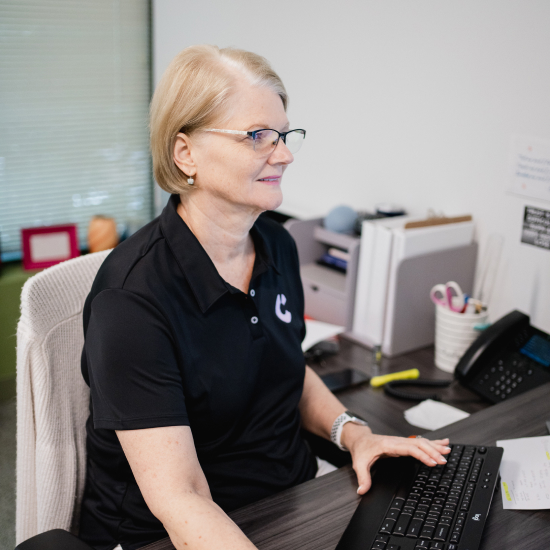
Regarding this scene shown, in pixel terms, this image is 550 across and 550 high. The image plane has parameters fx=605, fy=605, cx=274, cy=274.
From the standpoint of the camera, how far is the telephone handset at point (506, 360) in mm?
1461

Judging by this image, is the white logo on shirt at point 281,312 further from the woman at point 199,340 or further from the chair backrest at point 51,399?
the chair backrest at point 51,399

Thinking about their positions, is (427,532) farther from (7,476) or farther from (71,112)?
(71,112)

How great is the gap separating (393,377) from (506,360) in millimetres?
283

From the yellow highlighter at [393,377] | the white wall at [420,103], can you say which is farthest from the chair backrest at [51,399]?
the white wall at [420,103]

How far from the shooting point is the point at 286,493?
1.04m

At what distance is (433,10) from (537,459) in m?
1.32

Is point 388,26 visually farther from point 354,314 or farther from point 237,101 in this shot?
point 237,101

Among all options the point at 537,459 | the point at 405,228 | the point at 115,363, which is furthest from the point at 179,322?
the point at 405,228

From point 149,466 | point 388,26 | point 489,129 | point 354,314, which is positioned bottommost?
point 354,314

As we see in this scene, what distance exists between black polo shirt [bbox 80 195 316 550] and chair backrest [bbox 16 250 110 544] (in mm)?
43

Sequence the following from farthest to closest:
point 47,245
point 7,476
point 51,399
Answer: point 47,245 → point 7,476 → point 51,399

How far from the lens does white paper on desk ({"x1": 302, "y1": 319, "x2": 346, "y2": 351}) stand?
166cm

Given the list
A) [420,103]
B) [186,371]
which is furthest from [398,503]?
[420,103]

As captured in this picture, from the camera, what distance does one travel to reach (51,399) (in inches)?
44.3
